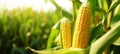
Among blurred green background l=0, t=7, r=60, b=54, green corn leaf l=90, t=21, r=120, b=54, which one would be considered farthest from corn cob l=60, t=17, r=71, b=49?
blurred green background l=0, t=7, r=60, b=54

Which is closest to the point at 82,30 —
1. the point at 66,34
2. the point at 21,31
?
the point at 66,34

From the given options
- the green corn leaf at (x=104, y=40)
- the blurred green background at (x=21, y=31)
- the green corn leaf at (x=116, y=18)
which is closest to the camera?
the green corn leaf at (x=104, y=40)

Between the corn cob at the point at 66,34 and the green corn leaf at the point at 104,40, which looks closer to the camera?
the green corn leaf at the point at 104,40

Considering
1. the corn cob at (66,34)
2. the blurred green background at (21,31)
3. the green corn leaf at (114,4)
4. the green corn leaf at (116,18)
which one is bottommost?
the blurred green background at (21,31)

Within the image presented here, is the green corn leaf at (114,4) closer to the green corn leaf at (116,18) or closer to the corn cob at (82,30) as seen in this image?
the green corn leaf at (116,18)

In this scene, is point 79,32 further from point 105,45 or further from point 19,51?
point 19,51

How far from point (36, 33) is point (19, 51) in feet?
2.77

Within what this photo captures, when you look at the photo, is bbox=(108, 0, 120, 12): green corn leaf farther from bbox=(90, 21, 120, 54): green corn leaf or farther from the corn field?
bbox=(90, 21, 120, 54): green corn leaf

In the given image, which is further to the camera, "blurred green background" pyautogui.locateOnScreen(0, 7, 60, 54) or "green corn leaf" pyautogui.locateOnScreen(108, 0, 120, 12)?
"blurred green background" pyautogui.locateOnScreen(0, 7, 60, 54)

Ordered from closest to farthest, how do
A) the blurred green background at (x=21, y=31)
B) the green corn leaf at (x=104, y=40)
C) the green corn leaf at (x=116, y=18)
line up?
1. the green corn leaf at (x=104, y=40)
2. the green corn leaf at (x=116, y=18)
3. the blurred green background at (x=21, y=31)

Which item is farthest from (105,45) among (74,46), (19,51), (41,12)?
(41,12)

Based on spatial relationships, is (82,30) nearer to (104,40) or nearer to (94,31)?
(104,40)

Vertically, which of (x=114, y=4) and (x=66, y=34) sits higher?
(x=114, y=4)

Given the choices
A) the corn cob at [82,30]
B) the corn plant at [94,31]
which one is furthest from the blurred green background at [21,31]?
the corn cob at [82,30]
